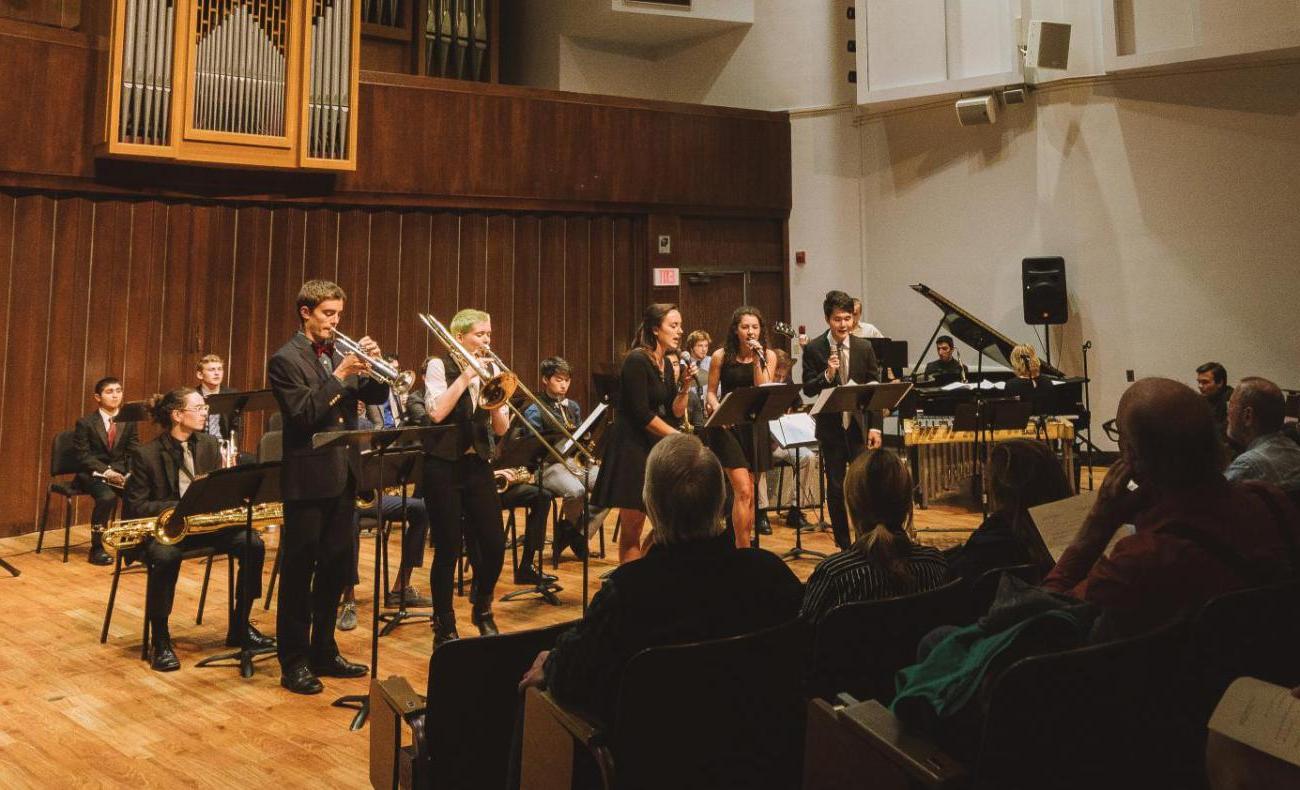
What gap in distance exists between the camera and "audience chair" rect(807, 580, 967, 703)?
85.7 inches

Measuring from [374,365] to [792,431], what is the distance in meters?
4.03

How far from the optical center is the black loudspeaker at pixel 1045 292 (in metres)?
9.99

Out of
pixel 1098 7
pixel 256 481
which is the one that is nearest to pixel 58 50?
pixel 256 481

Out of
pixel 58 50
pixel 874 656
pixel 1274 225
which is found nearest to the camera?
pixel 874 656

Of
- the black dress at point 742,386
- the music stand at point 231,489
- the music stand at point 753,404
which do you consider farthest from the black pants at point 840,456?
the music stand at point 231,489

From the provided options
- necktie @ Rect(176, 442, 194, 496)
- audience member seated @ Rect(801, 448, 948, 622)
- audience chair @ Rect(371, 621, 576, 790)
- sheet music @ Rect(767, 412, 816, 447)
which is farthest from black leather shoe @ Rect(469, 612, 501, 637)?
sheet music @ Rect(767, 412, 816, 447)

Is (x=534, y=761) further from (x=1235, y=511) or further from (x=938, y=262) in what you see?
(x=938, y=262)

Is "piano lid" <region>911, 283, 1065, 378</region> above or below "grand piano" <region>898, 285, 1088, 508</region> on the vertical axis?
above

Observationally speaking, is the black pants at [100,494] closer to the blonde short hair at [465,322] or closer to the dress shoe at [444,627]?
the dress shoe at [444,627]

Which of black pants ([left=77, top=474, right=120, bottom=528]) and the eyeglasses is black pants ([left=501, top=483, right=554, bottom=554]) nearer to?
black pants ([left=77, top=474, right=120, bottom=528])

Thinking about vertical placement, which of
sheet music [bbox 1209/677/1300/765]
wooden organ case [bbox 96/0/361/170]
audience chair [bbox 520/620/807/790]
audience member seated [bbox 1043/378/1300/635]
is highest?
wooden organ case [bbox 96/0/361/170]

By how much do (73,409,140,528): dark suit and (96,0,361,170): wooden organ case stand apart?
2.05 meters

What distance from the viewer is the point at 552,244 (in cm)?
981

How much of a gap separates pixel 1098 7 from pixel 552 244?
5623 millimetres
